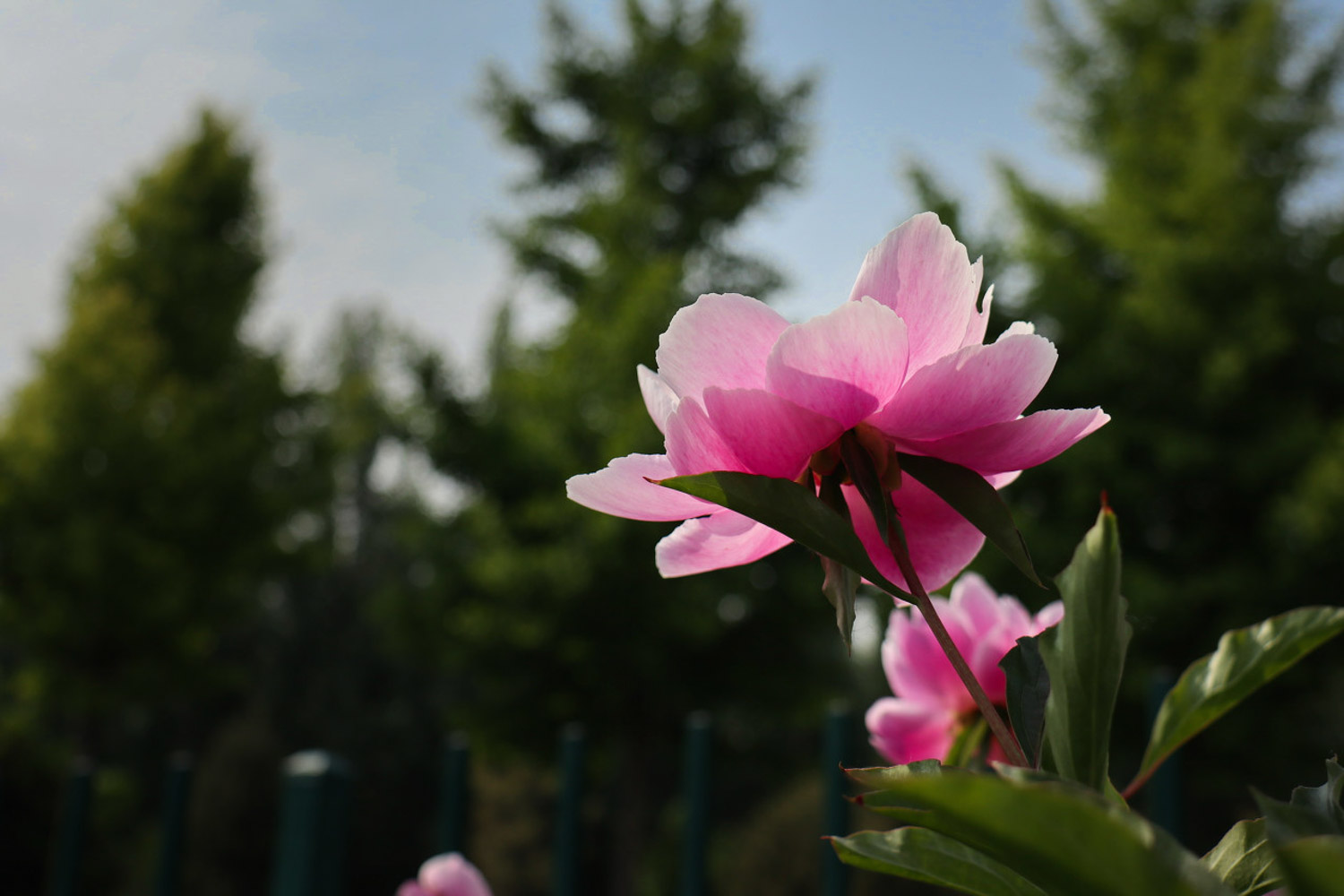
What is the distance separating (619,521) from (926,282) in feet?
19.2

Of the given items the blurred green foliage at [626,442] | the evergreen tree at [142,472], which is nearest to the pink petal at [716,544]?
the blurred green foliage at [626,442]

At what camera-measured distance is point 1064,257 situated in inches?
290

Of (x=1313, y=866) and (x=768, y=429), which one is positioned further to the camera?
(x=768, y=429)

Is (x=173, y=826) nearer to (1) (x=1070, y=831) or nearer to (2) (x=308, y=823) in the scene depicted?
(2) (x=308, y=823)

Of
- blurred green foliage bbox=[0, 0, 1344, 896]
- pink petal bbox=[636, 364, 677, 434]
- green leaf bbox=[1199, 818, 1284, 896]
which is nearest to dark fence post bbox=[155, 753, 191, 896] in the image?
pink petal bbox=[636, 364, 677, 434]

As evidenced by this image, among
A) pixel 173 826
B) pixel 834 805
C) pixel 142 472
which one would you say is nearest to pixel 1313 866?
pixel 834 805

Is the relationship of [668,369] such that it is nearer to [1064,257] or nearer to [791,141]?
[1064,257]

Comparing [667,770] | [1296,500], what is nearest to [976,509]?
[1296,500]

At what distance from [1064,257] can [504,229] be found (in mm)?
4505

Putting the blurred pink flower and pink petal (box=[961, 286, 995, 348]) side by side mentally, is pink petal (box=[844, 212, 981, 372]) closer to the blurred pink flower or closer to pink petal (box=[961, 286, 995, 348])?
pink petal (box=[961, 286, 995, 348])

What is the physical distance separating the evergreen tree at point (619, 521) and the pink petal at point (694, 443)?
570cm

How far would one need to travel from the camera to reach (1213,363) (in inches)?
255

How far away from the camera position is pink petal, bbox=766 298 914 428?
304 mm

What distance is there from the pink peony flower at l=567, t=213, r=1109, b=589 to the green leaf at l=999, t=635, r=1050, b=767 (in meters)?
0.06
